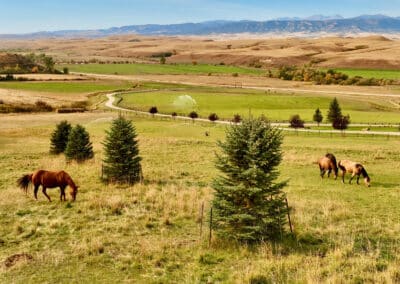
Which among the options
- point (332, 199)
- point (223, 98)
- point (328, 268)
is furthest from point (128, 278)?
point (223, 98)

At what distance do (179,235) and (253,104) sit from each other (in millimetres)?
100630

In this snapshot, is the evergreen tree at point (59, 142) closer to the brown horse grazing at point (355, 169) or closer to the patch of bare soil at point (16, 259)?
the brown horse grazing at point (355, 169)

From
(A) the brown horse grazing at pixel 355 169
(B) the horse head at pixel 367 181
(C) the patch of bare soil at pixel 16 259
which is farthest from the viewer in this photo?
(A) the brown horse grazing at pixel 355 169

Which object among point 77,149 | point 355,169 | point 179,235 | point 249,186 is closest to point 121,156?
point 77,149

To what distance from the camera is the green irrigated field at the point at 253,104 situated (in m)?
98.0

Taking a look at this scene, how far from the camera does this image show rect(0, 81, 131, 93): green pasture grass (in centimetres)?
14038

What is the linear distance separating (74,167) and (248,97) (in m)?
97.0

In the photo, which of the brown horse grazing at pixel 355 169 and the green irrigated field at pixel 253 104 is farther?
the green irrigated field at pixel 253 104

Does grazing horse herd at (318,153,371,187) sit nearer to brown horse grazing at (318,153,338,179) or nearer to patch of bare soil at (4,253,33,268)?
brown horse grazing at (318,153,338,179)

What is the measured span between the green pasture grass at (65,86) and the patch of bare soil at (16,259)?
127 m

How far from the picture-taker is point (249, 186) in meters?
17.6

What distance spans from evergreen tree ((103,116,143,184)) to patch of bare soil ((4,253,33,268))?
1367 centimetres

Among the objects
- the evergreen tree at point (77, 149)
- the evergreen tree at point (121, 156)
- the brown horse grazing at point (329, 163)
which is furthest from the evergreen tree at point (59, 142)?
the brown horse grazing at point (329, 163)

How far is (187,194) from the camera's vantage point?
25.8 m
